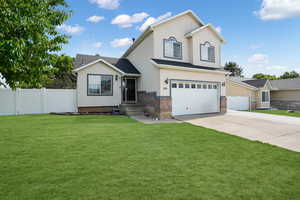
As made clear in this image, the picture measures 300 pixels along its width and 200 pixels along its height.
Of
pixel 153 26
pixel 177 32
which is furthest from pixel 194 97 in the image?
pixel 153 26

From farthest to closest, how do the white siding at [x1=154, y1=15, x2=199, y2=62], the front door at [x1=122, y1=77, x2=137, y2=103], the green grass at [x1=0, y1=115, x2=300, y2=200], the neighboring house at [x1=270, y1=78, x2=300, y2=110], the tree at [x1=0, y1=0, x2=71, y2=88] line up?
the neighboring house at [x1=270, y1=78, x2=300, y2=110], the front door at [x1=122, y1=77, x2=137, y2=103], the white siding at [x1=154, y1=15, x2=199, y2=62], the tree at [x1=0, y1=0, x2=71, y2=88], the green grass at [x1=0, y1=115, x2=300, y2=200]

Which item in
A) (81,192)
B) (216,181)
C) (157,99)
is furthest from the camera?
(157,99)

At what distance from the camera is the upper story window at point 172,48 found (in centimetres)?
1155

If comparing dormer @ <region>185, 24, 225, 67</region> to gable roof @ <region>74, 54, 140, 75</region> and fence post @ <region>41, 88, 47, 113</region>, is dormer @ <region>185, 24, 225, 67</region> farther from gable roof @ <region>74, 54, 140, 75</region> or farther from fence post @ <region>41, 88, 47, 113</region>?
fence post @ <region>41, 88, 47, 113</region>

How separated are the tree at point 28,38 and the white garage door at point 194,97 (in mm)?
7242

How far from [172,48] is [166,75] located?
2.79 meters

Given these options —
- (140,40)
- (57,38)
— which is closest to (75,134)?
(57,38)

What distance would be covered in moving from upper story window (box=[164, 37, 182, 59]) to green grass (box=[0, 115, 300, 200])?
8.00 m

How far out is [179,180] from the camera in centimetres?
278

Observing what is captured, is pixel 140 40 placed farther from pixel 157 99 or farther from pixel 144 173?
pixel 144 173

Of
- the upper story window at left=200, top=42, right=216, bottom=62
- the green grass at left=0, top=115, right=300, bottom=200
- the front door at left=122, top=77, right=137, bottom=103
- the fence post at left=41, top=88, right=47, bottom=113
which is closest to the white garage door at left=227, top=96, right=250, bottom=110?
the upper story window at left=200, top=42, right=216, bottom=62

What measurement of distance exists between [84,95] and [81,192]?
1050 cm

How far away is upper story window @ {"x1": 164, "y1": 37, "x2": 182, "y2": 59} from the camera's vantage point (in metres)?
11.6

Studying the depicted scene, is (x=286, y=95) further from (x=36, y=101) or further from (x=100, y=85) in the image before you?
(x=36, y=101)
